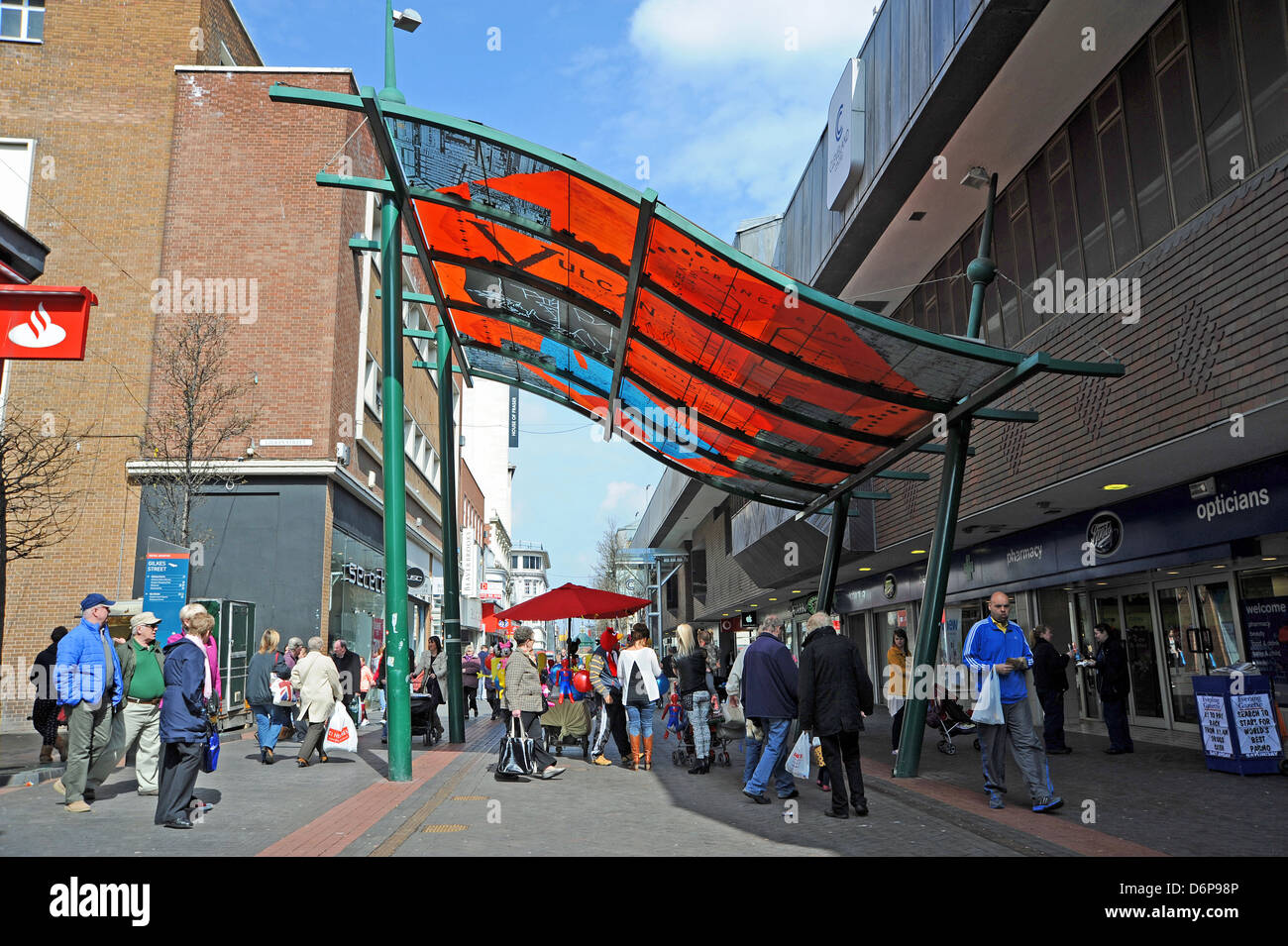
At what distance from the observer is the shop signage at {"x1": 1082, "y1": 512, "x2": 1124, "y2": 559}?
14.3 metres

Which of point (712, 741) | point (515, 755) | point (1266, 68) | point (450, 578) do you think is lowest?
point (712, 741)

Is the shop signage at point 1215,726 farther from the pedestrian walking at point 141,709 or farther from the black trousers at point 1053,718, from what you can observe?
the pedestrian walking at point 141,709

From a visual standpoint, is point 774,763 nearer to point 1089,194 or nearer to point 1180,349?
point 1180,349

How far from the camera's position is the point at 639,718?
1288cm

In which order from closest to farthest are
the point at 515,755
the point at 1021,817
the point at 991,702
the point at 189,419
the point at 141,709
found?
the point at 1021,817 < the point at 991,702 < the point at 141,709 < the point at 515,755 < the point at 189,419

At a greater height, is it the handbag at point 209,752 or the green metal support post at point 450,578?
the green metal support post at point 450,578

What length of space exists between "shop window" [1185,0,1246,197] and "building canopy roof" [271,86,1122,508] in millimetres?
2658

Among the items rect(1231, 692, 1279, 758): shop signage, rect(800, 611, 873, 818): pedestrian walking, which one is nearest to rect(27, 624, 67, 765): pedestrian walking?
rect(800, 611, 873, 818): pedestrian walking
